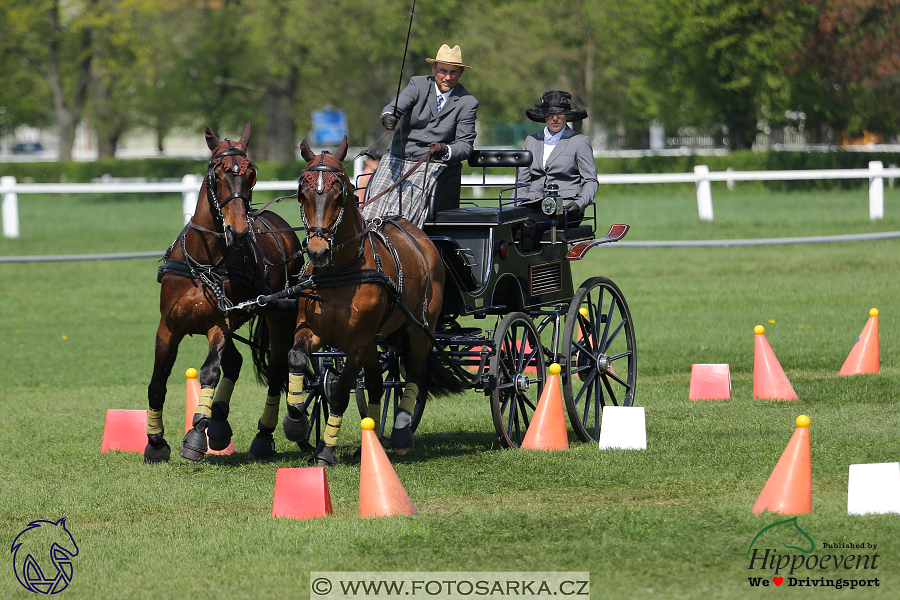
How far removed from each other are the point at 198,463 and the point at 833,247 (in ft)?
51.8

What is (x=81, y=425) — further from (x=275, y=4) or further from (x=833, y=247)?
(x=275, y=4)

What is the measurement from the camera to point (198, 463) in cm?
824

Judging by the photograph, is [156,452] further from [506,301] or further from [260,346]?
[506,301]

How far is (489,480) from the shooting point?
24.8 ft

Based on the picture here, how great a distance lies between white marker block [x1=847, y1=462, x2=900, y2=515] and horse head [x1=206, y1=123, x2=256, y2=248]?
3.86 m

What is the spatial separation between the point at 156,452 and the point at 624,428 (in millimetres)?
3169

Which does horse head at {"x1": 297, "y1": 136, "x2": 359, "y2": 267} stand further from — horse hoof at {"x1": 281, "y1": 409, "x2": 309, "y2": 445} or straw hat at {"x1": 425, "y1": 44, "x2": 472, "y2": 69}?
straw hat at {"x1": 425, "y1": 44, "x2": 472, "y2": 69}

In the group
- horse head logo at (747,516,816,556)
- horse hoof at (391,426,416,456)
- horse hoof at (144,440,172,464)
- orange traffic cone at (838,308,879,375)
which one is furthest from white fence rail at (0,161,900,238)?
horse head logo at (747,516,816,556)

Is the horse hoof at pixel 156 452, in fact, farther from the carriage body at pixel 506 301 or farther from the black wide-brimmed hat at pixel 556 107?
the black wide-brimmed hat at pixel 556 107

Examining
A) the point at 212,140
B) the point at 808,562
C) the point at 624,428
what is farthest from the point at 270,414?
the point at 808,562

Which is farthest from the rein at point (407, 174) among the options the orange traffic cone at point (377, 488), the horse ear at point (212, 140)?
the orange traffic cone at point (377, 488)

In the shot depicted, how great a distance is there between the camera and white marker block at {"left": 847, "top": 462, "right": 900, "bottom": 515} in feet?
20.4

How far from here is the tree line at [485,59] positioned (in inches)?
1524

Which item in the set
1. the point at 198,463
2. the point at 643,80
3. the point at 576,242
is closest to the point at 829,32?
the point at 643,80
